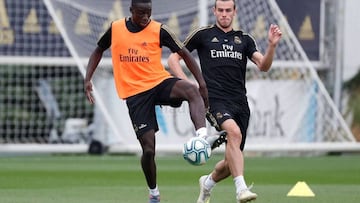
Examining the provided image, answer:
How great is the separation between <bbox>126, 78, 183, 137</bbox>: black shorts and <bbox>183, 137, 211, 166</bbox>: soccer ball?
0.55 m

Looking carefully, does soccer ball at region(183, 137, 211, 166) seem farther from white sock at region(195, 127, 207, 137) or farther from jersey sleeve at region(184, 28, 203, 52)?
jersey sleeve at region(184, 28, 203, 52)

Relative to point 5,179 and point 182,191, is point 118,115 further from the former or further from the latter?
point 182,191

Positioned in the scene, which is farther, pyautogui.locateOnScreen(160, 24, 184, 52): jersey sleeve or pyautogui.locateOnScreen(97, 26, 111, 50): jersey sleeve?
pyautogui.locateOnScreen(97, 26, 111, 50): jersey sleeve

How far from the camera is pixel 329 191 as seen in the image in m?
14.1

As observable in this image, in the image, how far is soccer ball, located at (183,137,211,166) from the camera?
10609 mm

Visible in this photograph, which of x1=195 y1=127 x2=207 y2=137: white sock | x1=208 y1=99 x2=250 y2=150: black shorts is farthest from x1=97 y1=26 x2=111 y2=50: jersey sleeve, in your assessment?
x1=195 y1=127 x2=207 y2=137: white sock

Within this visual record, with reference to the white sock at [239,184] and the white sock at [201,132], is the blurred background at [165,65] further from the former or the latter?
the white sock at [201,132]

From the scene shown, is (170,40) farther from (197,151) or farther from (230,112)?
(197,151)

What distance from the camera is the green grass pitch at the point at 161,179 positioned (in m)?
12.8

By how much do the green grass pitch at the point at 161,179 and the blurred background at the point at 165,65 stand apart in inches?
26.4

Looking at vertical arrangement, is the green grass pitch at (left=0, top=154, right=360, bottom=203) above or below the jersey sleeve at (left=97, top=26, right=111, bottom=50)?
below

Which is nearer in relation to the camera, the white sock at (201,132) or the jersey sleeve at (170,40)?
the white sock at (201,132)

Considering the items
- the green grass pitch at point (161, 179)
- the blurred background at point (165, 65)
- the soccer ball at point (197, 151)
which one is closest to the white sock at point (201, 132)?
the soccer ball at point (197, 151)

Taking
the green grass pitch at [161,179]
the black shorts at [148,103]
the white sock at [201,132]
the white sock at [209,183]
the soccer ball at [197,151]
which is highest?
the black shorts at [148,103]
